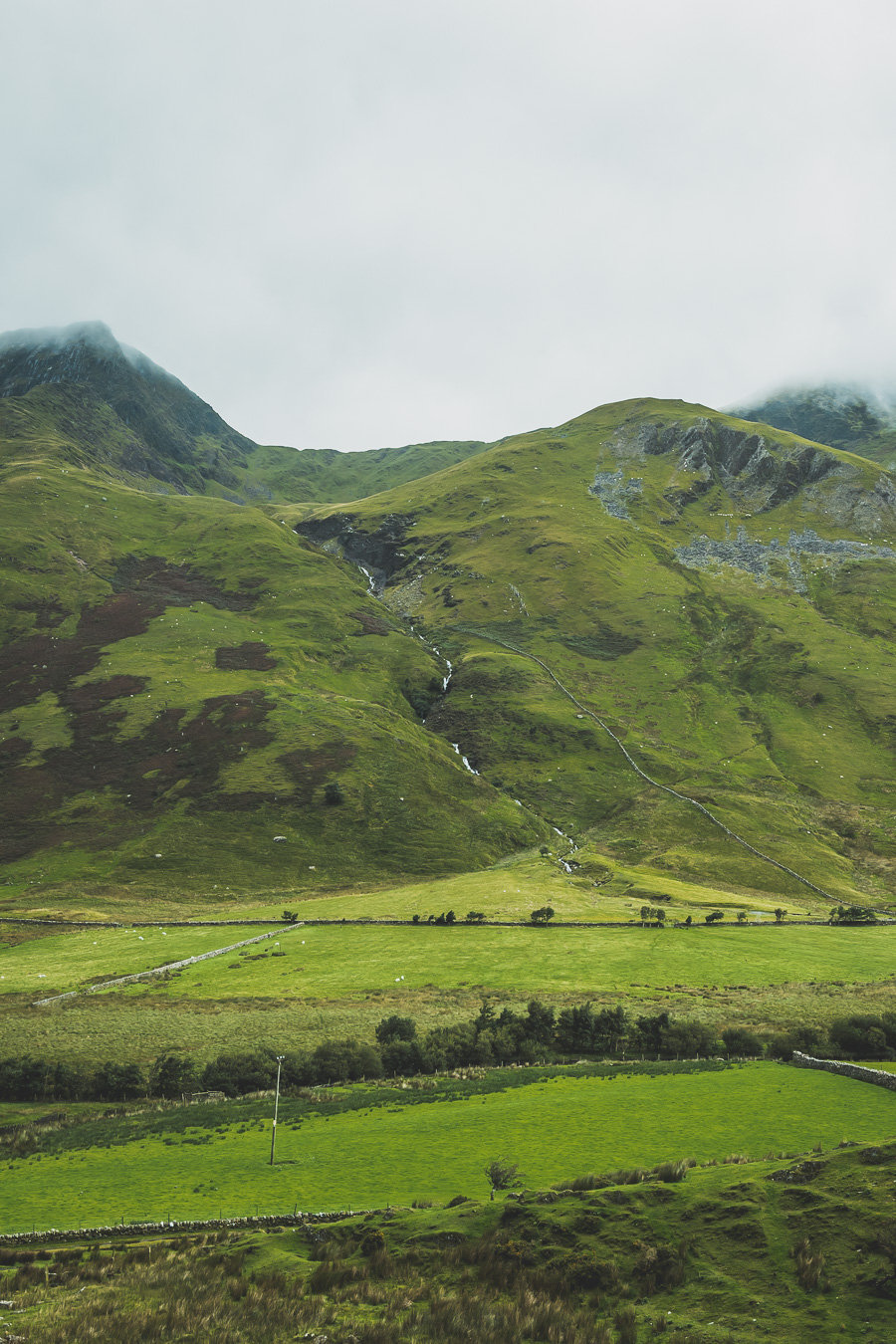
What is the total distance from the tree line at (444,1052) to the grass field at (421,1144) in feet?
16.1

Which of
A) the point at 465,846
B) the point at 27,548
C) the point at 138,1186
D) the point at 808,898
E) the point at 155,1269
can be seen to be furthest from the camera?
the point at 27,548

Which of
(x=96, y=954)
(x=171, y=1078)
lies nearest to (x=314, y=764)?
(x=96, y=954)

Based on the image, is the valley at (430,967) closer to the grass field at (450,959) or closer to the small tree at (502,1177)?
the grass field at (450,959)

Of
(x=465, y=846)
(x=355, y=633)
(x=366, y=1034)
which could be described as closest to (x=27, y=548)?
(x=355, y=633)

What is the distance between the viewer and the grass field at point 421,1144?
24.8m

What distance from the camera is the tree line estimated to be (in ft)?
128

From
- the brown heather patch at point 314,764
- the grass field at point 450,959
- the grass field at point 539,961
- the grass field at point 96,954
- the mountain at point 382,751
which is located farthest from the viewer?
the brown heather patch at point 314,764

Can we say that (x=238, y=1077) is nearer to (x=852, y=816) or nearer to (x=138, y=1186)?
(x=138, y=1186)

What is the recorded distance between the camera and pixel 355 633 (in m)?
189

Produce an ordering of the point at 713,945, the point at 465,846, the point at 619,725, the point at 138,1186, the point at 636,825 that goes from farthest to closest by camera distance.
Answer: the point at 619,725, the point at 636,825, the point at 465,846, the point at 713,945, the point at 138,1186

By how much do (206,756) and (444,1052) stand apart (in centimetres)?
9140

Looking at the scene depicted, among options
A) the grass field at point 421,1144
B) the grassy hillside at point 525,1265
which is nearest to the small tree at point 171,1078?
the grass field at point 421,1144

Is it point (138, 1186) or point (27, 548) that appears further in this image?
point (27, 548)

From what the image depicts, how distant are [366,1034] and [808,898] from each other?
82.6 meters
